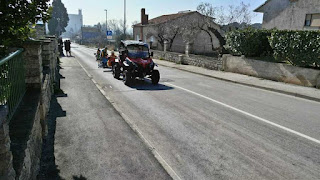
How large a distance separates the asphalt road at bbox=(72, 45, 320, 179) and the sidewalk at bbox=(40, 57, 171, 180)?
43 cm

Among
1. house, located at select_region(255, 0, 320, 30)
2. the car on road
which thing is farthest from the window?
the car on road

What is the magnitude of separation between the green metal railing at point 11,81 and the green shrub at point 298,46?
40.1ft

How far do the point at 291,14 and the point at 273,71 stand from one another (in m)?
10.3

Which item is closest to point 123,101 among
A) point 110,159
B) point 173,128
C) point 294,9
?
point 173,128

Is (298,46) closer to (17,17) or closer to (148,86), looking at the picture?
(148,86)

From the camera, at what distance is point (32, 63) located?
5098 mm

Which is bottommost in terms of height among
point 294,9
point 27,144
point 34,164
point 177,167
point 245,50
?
point 177,167

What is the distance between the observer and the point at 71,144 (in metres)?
4.77

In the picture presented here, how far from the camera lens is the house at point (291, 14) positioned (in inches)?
735

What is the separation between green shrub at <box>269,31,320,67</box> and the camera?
1107 centimetres

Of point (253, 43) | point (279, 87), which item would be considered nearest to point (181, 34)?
point (253, 43)

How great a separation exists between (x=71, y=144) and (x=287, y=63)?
12537 millimetres

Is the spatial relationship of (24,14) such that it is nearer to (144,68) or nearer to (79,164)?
(79,164)

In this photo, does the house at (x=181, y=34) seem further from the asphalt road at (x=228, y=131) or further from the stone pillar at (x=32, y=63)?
the stone pillar at (x=32, y=63)
